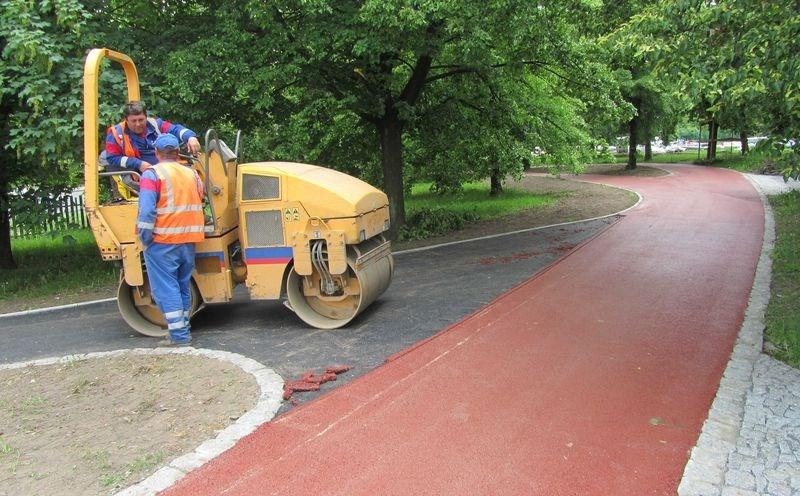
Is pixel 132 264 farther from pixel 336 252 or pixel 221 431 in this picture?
pixel 221 431

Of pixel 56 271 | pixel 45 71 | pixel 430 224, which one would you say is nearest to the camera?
pixel 45 71

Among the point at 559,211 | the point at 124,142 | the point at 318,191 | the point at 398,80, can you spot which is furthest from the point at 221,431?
the point at 559,211

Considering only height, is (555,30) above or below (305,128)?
above

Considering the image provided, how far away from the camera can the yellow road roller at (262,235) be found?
619 cm

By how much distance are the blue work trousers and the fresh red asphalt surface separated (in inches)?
86.7

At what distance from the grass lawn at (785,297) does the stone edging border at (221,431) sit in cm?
466

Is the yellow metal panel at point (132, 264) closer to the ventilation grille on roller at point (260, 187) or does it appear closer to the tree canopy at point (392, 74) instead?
the ventilation grille on roller at point (260, 187)

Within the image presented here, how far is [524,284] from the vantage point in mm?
8523

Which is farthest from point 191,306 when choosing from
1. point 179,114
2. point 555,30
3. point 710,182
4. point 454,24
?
point 710,182

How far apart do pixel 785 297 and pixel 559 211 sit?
1012 centimetres

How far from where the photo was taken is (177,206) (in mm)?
5902

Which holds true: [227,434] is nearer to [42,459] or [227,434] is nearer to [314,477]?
[314,477]

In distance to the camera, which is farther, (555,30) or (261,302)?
(555,30)

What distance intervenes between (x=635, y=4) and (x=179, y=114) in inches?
272
